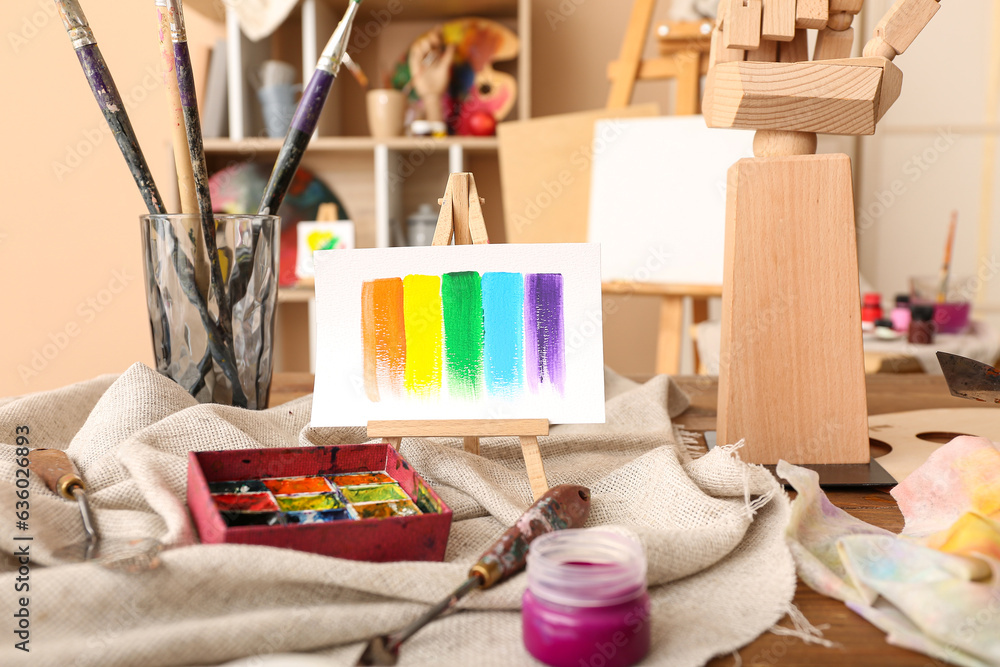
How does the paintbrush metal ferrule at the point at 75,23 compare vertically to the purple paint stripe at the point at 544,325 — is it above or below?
above

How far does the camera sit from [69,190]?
248cm

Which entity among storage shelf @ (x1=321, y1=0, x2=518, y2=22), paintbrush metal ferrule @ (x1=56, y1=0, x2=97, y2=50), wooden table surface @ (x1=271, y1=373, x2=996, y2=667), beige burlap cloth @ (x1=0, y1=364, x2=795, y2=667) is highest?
storage shelf @ (x1=321, y1=0, x2=518, y2=22)

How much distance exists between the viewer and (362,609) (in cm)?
54

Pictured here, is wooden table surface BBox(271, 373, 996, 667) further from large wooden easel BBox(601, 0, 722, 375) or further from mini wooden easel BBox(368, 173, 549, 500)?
large wooden easel BBox(601, 0, 722, 375)

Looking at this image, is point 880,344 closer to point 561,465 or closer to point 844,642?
point 561,465

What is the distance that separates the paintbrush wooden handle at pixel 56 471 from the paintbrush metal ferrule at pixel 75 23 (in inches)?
16.8

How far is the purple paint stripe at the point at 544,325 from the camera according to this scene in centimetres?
83

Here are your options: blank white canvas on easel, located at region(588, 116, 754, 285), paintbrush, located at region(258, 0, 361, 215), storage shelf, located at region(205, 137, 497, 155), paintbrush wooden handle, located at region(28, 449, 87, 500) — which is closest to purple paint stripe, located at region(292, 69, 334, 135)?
paintbrush, located at region(258, 0, 361, 215)

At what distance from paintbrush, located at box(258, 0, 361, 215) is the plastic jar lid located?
61 centimetres

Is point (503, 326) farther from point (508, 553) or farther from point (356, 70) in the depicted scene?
point (356, 70)

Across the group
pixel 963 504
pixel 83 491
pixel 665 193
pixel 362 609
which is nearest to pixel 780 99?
pixel 963 504

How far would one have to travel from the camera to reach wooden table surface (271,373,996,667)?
1.69ft

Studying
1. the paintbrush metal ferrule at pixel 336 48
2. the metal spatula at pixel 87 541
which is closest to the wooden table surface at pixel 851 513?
the metal spatula at pixel 87 541

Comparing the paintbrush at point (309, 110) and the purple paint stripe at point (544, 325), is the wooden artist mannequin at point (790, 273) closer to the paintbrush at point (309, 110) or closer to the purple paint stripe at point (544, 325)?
the purple paint stripe at point (544, 325)
